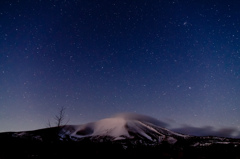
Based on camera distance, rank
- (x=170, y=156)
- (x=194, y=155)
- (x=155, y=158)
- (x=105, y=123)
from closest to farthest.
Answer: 1. (x=194, y=155)
2. (x=170, y=156)
3. (x=155, y=158)
4. (x=105, y=123)

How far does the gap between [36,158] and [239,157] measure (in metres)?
8.60

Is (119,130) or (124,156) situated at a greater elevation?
(124,156)

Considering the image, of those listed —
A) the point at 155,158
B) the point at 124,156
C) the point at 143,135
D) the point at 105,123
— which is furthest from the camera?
the point at 105,123

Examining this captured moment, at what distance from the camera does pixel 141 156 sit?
7.64 meters

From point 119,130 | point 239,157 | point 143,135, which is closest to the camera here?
point 239,157

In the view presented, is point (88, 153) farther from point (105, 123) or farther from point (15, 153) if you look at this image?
point (105, 123)

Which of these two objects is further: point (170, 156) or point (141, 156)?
point (141, 156)

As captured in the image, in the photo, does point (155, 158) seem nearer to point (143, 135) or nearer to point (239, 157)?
point (239, 157)

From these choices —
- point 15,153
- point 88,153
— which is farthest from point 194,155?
point 15,153

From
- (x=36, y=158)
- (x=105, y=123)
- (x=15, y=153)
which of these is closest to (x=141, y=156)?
(x=36, y=158)

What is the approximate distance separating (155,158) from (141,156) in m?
0.65

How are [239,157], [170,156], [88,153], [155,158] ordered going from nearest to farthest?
[239,157], [170,156], [155,158], [88,153]

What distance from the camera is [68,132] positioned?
129 meters

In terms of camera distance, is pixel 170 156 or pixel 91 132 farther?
pixel 91 132
